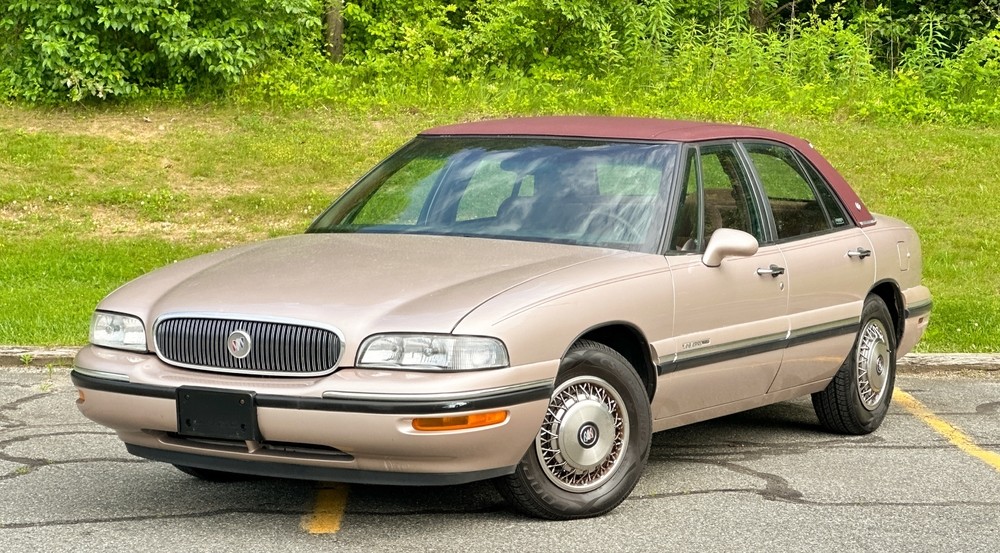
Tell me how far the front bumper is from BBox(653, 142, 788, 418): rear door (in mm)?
962

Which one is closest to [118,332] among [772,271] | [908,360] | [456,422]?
[456,422]

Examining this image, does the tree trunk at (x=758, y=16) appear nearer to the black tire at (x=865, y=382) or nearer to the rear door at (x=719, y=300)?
the black tire at (x=865, y=382)

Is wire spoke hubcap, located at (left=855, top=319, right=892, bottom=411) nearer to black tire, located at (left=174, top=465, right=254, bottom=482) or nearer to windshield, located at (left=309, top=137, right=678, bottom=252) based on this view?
windshield, located at (left=309, top=137, right=678, bottom=252)

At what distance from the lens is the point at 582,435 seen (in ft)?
17.6

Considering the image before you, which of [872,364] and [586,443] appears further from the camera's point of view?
[872,364]

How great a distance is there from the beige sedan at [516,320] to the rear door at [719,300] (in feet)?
0.04

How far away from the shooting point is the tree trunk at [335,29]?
821 inches

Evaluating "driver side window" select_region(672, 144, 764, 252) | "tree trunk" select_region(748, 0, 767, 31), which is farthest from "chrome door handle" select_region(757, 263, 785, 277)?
"tree trunk" select_region(748, 0, 767, 31)

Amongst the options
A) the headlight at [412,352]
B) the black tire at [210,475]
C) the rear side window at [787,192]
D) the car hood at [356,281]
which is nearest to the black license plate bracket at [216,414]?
the car hood at [356,281]

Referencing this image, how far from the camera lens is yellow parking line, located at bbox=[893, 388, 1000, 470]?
6699 mm

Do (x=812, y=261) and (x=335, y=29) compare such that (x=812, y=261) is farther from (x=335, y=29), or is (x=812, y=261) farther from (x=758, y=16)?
(x=758, y=16)

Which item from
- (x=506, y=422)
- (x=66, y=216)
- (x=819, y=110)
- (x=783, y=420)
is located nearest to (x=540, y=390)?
(x=506, y=422)

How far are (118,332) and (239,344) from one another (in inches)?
24.5

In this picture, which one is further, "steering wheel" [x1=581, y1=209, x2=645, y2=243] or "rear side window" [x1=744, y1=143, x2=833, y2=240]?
"rear side window" [x1=744, y1=143, x2=833, y2=240]
